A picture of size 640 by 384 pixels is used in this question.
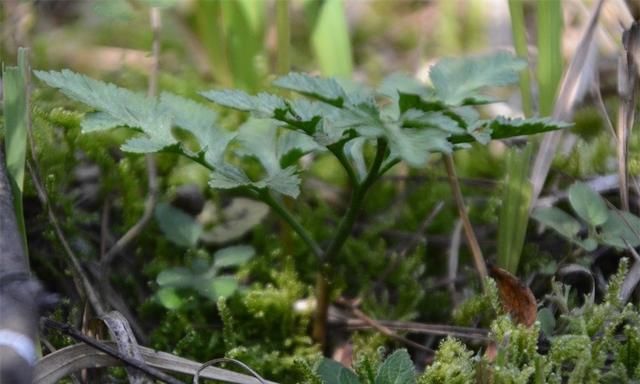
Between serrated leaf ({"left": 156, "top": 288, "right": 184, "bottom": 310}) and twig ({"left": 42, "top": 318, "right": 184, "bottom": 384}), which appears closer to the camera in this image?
twig ({"left": 42, "top": 318, "right": 184, "bottom": 384})

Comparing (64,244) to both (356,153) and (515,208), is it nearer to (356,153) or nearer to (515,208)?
(356,153)

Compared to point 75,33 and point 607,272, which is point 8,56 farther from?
point 607,272

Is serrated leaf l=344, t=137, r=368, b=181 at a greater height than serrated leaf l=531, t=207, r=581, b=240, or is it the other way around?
serrated leaf l=344, t=137, r=368, b=181

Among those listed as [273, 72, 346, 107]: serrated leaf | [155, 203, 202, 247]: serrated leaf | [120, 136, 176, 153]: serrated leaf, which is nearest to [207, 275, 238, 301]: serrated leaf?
[155, 203, 202, 247]: serrated leaf

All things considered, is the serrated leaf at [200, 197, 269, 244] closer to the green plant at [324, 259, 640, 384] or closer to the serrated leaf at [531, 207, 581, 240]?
the green plant at [324, 259, 640, 384]

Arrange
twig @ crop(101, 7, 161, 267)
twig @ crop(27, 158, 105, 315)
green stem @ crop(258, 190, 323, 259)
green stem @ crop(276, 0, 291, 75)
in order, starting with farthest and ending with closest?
green stem @ crop(276, 0, 291, 75)
twig @ crop(101, 7, 161, 267)
twig @ crop(27, 158, 105, 315)
green stem @ crop(258, 190, 323, 259)

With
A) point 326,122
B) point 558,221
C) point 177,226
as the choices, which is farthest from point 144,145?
point 558,221

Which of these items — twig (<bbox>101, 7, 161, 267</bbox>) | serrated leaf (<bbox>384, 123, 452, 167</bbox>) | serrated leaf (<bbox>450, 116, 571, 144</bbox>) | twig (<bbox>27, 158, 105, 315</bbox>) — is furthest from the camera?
twig (<bbox>101, 7, 161, 267</bbox>)
